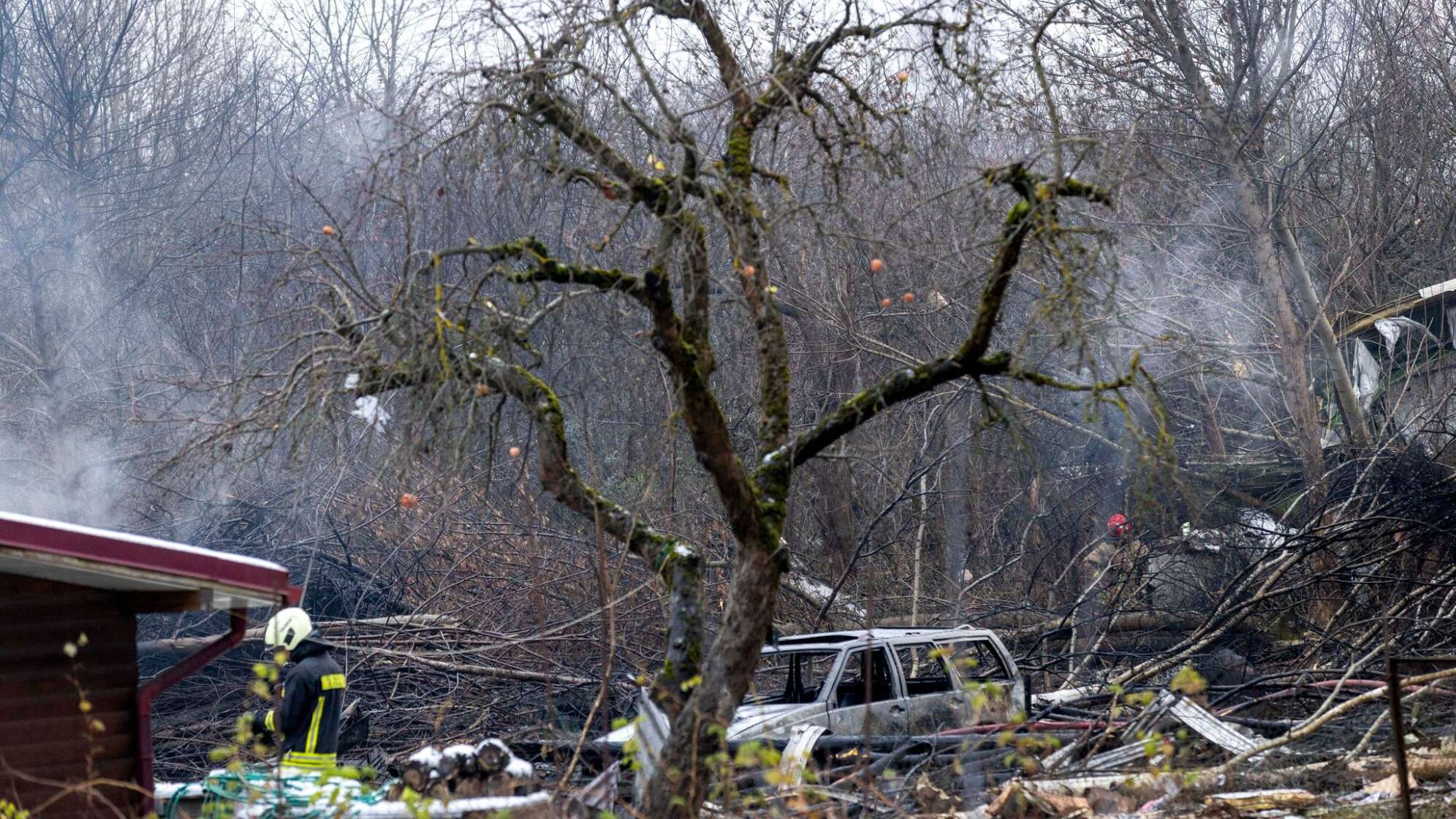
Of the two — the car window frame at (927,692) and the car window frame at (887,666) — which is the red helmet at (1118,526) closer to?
the car window frame at (927,692)

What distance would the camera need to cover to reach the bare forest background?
7910 mm

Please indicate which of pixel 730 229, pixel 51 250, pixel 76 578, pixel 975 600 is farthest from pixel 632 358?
pixel 76 578

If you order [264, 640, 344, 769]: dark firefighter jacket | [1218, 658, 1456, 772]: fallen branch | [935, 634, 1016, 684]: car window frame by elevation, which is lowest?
[1218, 658, 1456, 772]: fallen branch

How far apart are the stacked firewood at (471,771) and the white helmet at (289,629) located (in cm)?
134

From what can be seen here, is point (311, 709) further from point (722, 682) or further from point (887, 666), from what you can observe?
point (887, 666)

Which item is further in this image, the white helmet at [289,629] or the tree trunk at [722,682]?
the white helmet at [289,629]

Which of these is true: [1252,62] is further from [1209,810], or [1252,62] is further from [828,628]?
[1209,810]

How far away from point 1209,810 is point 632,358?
1005 cm

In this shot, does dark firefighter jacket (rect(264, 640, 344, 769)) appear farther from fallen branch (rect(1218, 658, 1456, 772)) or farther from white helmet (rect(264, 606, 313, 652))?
fallen branch (rect(1218, 658, 1456, 772))

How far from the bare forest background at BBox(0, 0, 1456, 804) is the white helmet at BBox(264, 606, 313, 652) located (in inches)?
45.7

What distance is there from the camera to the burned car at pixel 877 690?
32.4 ft

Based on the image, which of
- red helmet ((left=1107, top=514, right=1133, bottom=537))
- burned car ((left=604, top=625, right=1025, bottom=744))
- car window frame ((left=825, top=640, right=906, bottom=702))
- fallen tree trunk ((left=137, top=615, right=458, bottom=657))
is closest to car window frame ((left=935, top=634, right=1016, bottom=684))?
burned car ((left=604, top=625, right=1025, bottom=744))

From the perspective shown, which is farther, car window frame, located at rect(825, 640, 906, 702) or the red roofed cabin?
car window frame, located at rect(825, 640, 906, 702)

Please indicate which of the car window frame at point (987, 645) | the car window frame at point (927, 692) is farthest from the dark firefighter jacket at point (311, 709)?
the car window frame at point (987, 645)
